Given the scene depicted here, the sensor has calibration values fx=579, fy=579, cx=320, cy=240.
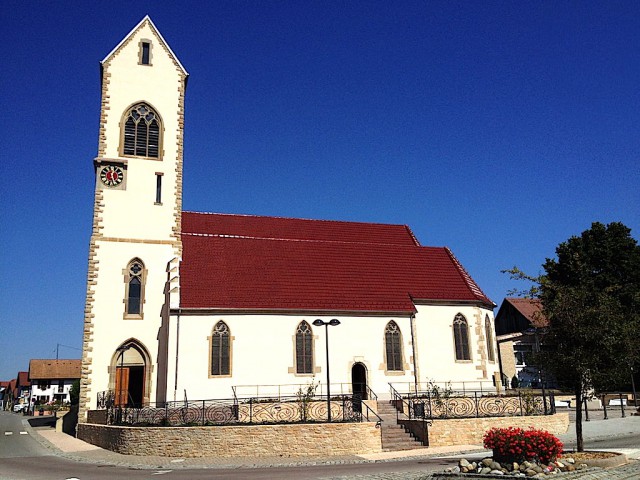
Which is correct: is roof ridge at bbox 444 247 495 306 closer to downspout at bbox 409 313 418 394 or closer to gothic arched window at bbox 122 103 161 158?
downspout at bbox 409 313 418 394

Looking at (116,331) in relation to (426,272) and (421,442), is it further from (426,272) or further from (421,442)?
(426,272)

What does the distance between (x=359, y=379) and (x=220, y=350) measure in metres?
7.84

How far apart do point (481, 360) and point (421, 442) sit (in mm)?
10756

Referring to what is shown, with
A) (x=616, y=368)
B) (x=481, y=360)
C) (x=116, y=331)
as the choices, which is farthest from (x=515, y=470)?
(x=116, y=331)

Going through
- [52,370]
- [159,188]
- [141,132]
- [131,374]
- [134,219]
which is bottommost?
[131,374]

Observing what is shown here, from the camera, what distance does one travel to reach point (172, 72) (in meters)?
34.2

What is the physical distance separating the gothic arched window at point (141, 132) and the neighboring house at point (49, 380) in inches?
2713

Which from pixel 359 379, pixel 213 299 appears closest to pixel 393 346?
pixel 359 379

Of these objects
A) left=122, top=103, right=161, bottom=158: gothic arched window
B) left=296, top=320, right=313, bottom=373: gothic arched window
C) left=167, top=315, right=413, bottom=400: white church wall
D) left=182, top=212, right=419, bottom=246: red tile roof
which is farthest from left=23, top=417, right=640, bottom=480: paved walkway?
left=122, top=103, right=161, bottom=158: gothic arched window

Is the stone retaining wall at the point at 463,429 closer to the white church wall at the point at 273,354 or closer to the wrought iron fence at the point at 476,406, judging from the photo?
the wrought iron fence at the point at 476,406

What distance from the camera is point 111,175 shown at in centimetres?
3162

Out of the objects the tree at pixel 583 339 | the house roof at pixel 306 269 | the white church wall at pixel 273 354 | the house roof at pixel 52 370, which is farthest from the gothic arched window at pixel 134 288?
the house roof at pixel 52 370

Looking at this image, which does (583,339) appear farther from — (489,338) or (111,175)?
(111,175)

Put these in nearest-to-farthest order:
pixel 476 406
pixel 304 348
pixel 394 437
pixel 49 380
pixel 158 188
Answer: pixel 394 437, pixel 476 406, pixel 304 348, pixel 158 188, pixel 49 380
